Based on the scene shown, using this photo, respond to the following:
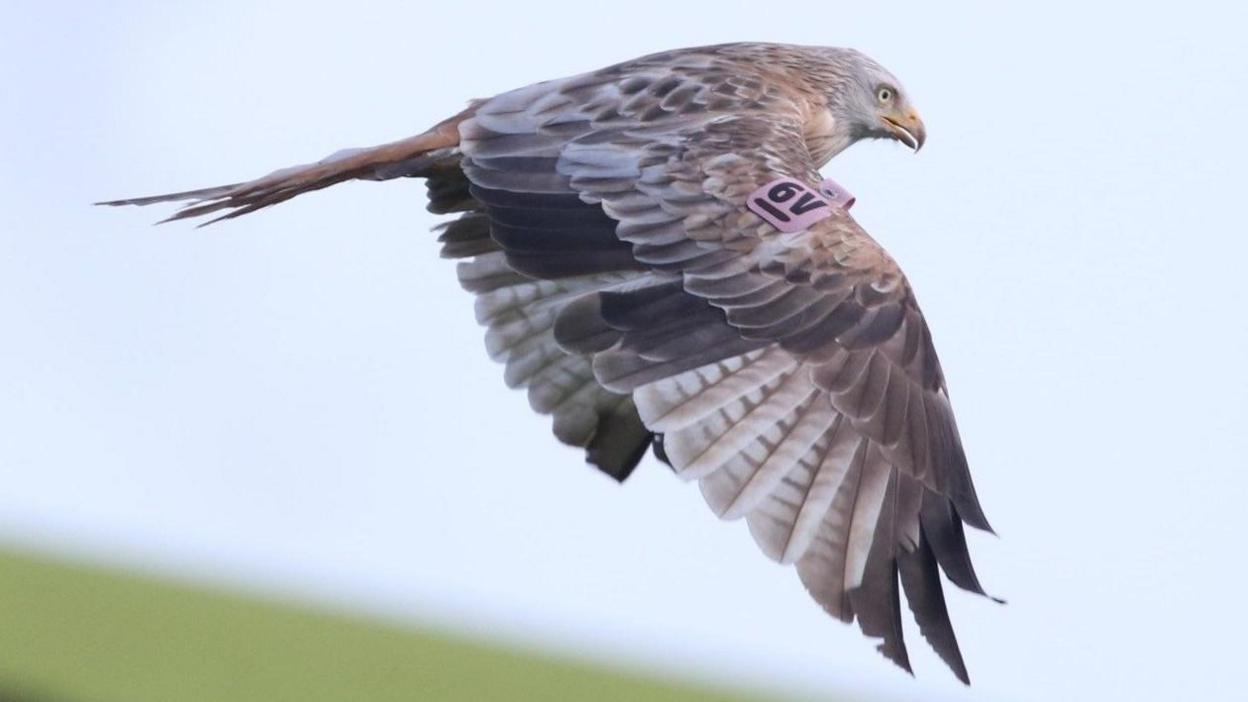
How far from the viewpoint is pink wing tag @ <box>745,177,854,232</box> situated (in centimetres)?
797

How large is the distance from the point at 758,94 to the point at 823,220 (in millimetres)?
976

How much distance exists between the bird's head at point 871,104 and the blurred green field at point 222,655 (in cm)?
291

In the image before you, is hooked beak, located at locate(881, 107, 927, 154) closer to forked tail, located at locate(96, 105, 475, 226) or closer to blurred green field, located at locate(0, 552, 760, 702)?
forked tail, located at locate(96, 105, 475, 226)

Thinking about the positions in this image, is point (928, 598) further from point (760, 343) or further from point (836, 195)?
point (836, 195)

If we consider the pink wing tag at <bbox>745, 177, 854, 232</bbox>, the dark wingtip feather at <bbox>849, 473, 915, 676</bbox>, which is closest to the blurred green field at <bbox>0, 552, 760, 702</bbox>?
the pink wing tag at <bbox>745, 177, 854, 232</bbox>

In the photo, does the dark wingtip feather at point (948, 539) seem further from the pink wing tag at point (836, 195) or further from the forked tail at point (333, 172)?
the forked tail at point (333, 172)

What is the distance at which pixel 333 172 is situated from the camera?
8.74 metres

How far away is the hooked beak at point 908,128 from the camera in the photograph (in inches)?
388

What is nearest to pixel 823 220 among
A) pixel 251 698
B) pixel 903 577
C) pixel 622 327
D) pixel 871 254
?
pixel 871 254

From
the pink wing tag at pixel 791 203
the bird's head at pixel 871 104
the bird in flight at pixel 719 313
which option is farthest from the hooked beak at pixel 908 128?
the pink wing tag at pixel 791 203

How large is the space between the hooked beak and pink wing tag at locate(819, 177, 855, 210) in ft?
5.22

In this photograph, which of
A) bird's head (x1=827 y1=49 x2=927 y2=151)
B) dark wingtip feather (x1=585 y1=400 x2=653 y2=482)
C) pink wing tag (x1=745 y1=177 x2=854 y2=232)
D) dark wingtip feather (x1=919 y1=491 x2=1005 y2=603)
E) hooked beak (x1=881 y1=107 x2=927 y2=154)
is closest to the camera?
dark wingtip feather (x1=919 y1=491 x2=1005 y2=603)

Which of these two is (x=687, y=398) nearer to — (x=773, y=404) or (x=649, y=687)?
(x=773, y=404)

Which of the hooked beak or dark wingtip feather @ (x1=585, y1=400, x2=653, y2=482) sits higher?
the hooked beak
